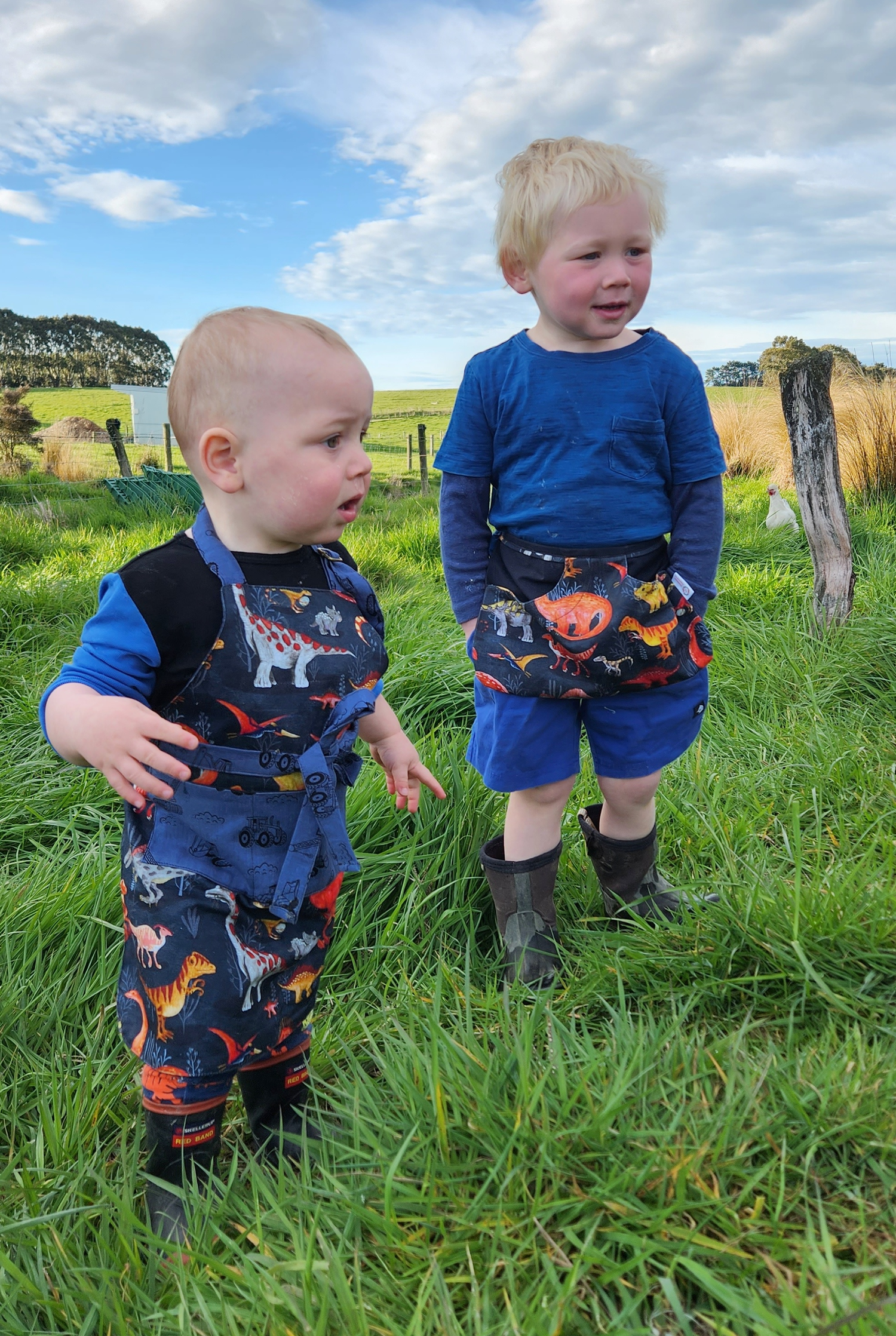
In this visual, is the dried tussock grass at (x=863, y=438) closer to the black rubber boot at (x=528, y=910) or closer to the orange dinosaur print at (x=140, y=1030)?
the black rubber boot at (x=528, y=910)

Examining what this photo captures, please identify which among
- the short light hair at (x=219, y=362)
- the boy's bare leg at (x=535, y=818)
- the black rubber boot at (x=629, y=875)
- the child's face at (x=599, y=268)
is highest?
the child's face at (x=599, y=268)

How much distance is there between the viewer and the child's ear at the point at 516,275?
194cm

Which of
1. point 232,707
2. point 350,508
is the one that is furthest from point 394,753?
point 350,508

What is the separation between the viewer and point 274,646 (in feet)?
4.86

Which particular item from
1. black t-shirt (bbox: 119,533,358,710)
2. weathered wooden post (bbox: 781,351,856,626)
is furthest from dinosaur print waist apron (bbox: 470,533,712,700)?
weathered wooden post (bbox: 781,351,856,626)

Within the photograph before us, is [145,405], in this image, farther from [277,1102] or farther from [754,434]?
[277,1102]

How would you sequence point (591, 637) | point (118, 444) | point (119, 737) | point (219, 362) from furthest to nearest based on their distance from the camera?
point (118, 444) → point (591, 637) → point (219, 362) → point (119, 737)

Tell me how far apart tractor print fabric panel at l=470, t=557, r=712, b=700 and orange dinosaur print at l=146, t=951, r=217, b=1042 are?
0.85 metres

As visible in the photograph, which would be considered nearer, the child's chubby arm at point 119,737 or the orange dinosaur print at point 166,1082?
the child's chubby arm at point 119,737

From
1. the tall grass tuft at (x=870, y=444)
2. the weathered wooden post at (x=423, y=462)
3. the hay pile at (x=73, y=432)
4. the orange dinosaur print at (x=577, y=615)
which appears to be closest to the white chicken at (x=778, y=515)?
the tall grass tuft at (x=870, y=444)

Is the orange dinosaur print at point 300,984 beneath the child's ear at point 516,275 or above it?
beneath

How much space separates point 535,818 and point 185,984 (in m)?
0.93

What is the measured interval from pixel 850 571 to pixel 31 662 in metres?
3.85

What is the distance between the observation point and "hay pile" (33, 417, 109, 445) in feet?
50.8
